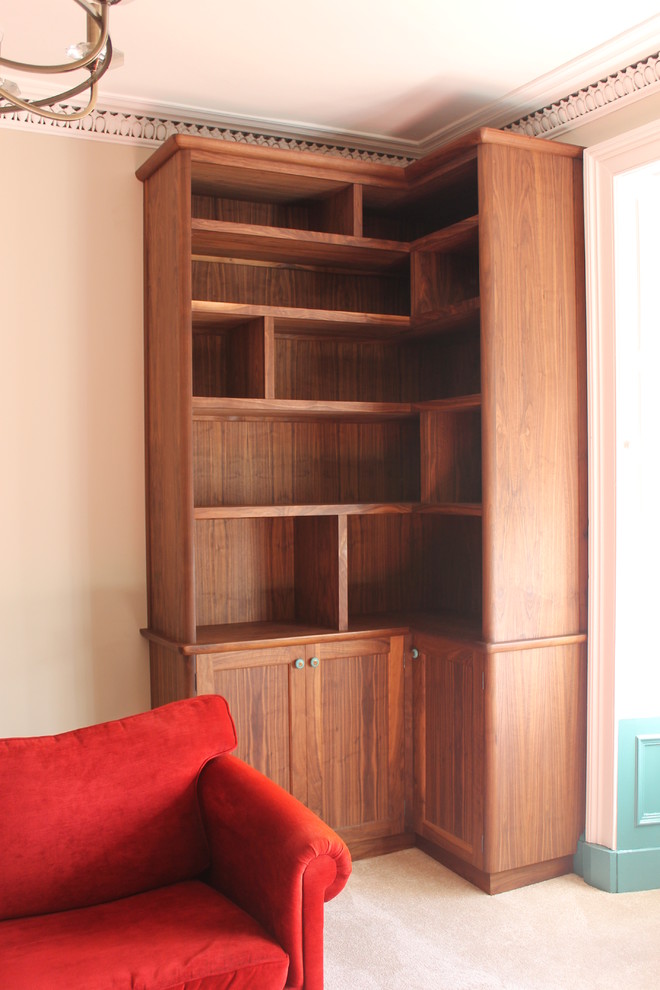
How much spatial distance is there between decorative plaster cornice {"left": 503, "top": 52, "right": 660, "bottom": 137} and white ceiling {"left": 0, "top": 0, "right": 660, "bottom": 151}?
1.4 inches

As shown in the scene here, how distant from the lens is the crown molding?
2.83 m

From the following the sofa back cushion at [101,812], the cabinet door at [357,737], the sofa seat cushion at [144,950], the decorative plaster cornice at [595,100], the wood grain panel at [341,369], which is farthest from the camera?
the wood grain panel at [341,369]

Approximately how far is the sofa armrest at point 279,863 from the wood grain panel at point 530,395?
113 cm

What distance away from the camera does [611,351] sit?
3.01 metres

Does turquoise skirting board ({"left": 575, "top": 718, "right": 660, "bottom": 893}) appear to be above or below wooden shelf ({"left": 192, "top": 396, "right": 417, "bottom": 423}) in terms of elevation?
below

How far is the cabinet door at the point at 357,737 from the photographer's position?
319 cm

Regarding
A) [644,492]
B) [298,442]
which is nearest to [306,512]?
[298,442]

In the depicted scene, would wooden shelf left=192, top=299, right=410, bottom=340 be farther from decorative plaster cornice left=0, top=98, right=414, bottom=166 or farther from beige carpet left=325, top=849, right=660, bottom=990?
beige carpet left=325, top=849, right=660, bottom=990

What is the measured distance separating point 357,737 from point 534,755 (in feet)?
2.03

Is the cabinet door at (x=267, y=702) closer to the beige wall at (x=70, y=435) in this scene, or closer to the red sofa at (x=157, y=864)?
the beige wall at (x=70, y=435)

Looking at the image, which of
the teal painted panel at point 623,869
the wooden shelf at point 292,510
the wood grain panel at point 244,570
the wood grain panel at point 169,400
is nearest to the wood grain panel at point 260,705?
the wood grain panel at point 169,400

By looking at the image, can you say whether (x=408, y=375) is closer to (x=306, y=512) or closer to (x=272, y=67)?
(x=306, y=512)

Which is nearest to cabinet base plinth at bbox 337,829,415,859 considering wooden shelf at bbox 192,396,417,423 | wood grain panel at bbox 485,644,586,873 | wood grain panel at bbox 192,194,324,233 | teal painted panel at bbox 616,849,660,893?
wood grain panel at bbox 485,644,586,873

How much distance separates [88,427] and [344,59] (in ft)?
4.86
